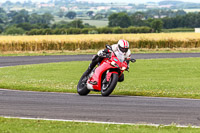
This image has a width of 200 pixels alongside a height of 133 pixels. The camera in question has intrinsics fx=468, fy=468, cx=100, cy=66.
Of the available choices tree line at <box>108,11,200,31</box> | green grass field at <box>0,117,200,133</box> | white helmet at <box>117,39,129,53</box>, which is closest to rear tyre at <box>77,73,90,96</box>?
white helmet at <box>117,39,129,53</box>

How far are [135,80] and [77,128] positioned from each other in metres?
12.6

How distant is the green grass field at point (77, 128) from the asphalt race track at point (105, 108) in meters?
0.64

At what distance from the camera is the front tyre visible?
13493mm

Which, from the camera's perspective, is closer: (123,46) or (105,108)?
(105,108)

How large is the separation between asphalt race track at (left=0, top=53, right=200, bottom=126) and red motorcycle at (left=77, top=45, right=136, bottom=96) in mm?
349

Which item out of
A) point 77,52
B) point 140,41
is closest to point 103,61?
point 77,52

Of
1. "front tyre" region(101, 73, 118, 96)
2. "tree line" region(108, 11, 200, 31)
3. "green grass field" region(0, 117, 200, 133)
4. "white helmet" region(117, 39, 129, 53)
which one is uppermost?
"white helmet" region(117, 39, 129, 53)

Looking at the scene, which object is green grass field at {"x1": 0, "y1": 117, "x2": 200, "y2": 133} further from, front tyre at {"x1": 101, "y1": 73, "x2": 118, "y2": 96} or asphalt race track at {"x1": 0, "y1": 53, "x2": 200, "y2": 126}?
front tyre at {"x1": 101, "y1": 73, "x2": 118, "y2": 96}

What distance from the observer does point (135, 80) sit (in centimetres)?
2159

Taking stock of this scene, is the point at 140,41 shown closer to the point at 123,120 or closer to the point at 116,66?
the point at 116,66

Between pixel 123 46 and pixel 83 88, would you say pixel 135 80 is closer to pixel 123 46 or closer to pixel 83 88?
pixel 83 88

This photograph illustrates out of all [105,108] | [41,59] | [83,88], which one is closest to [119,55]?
[83,88]

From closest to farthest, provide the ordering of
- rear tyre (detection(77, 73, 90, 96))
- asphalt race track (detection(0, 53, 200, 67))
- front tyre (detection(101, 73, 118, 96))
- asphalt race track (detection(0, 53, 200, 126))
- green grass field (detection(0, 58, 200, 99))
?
asphalt race track (detection(0, 53, 200, 126)), front tyre (detection(101, 73, 118, 96)), rear tyre (detection(77, 73, 90, 96)), green grass field (detection(0, 58, 200, 99)), asphalt race track (detection(0, 53, 200, 67))

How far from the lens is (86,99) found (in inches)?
539
